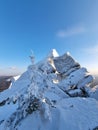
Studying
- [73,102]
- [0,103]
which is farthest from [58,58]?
[73,102]

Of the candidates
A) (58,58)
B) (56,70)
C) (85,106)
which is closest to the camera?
(85,106)

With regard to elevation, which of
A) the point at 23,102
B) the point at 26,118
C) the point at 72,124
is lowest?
the point at 72,124

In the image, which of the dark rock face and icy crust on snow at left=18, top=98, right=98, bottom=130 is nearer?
icy crust on snow at left=18, top=98, right=98, bottom=130

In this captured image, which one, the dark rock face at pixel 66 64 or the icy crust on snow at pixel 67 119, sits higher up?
the dark rock face at pixel 66 64

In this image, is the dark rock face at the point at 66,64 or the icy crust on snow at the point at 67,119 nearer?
the icy crust on snow at the point at 67,119

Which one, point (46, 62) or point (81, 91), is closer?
point (81, 91)

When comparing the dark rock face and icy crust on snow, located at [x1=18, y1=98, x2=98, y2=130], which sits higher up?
the dark rock face

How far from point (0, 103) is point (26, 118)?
36.3 feet

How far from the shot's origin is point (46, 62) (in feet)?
100

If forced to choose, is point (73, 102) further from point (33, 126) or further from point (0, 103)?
point (0, 103)

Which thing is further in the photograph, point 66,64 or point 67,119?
point 66,64

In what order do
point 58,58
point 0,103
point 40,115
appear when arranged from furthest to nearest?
1. point 58,58
2. point 0,103
3. point 40,115

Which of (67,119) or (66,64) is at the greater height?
(66,64)

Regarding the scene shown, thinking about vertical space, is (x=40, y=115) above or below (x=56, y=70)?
below
